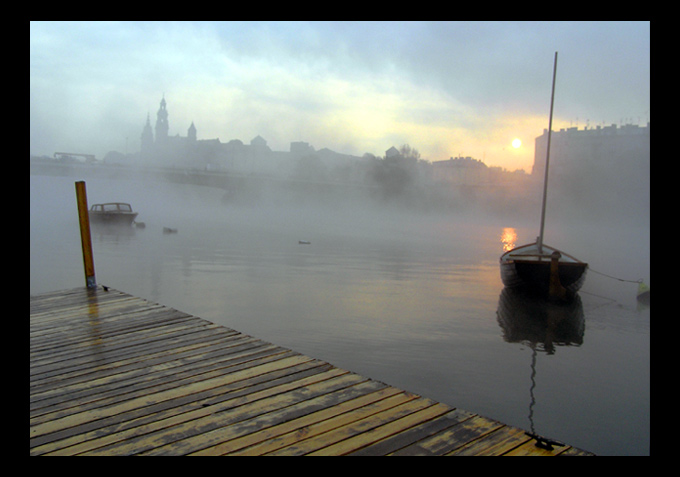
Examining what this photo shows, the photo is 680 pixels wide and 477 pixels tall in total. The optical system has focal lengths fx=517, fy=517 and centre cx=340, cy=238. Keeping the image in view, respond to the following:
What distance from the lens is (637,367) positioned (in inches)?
500

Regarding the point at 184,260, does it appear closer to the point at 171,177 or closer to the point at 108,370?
the point at 108,370

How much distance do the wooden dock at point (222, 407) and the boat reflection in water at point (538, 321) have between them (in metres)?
6.67

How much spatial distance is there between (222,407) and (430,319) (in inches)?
498

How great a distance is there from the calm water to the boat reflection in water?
0.08 meters

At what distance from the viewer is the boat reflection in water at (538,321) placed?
14680mm

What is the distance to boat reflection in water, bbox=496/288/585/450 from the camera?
14680mm

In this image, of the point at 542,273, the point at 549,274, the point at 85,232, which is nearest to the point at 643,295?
the point at 549,274

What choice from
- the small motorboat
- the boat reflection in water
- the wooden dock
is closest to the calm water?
the boat reflection in water

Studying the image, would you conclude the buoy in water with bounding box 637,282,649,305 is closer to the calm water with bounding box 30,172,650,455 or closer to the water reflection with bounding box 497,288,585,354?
the calm water with bounding box 30,172,650,455

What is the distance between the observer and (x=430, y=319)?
54.3 ft
